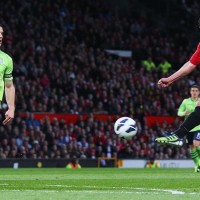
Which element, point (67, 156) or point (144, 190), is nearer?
point (144, 190)

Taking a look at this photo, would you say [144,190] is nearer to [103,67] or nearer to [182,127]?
[182,127]

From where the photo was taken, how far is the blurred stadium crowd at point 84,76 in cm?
2878

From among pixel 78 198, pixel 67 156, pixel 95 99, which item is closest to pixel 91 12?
pixel 95 99

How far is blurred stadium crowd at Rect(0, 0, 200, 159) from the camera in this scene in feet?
94.4

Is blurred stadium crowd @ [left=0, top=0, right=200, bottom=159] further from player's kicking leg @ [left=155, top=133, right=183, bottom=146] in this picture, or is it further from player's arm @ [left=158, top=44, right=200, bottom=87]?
player's arm @ [left=158, top=44, right=200, bottom=87]

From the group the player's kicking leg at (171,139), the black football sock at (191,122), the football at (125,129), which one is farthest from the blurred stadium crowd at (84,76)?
the black football sock at (191,122)

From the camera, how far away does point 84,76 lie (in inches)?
1291

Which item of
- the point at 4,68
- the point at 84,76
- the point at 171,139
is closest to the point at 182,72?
the point at 171,139

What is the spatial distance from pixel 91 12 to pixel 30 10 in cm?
470

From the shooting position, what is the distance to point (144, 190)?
11203 mm

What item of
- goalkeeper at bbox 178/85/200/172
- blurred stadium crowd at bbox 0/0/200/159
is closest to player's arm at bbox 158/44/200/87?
goalkeeper at bbox 178/85/200/172

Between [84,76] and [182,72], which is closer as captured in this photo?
[182,72]

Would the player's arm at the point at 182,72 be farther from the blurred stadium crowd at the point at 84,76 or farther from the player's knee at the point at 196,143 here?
the blurred stadium crowd at the point at 84,76

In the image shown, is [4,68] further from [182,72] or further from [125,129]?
[125,129]
